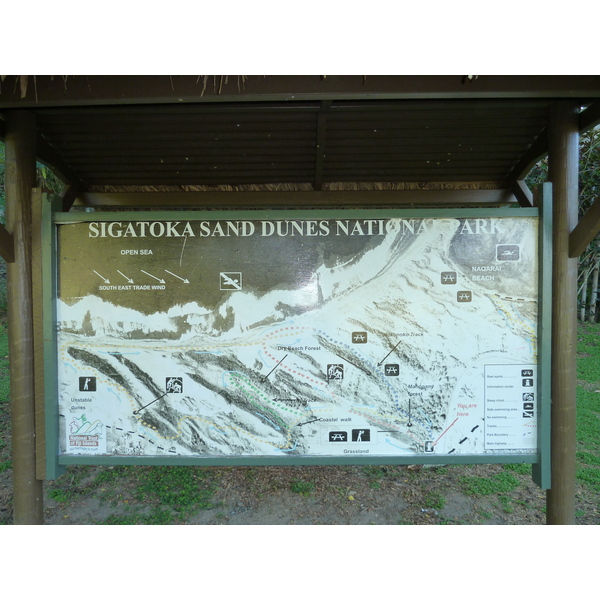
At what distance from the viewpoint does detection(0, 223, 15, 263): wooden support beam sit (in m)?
2.37

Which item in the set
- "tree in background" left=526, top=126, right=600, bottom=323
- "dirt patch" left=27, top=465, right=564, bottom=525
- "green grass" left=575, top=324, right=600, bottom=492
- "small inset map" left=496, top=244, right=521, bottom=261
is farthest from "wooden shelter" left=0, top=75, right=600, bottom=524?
"tree in background" left=526, top=126, right=600, bottom=323

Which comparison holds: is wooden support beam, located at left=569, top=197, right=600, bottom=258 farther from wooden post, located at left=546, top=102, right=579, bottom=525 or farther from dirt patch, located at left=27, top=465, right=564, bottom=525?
dirt patch, located at left=27, top=465, right=564, bottom=525

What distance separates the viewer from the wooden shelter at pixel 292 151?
215 cm

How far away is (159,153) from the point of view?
10.6ft

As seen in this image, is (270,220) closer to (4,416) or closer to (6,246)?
(6,246)

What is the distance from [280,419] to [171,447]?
84cm

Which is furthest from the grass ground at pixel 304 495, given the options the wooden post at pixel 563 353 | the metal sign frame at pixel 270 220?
the metal sign frame at pixel 270 220

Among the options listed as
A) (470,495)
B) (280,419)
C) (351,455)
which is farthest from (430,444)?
(470,495)

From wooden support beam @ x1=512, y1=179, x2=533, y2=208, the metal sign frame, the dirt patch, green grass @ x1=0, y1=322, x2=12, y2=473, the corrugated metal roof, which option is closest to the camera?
the metal sign frame

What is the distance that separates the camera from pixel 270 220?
8.23 ft

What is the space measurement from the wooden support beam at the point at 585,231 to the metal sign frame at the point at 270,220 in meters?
0.16

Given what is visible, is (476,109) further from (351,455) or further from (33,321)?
(33,321)

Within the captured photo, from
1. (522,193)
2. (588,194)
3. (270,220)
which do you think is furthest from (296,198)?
(588,194)

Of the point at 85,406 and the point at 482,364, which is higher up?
the point at 482,364
